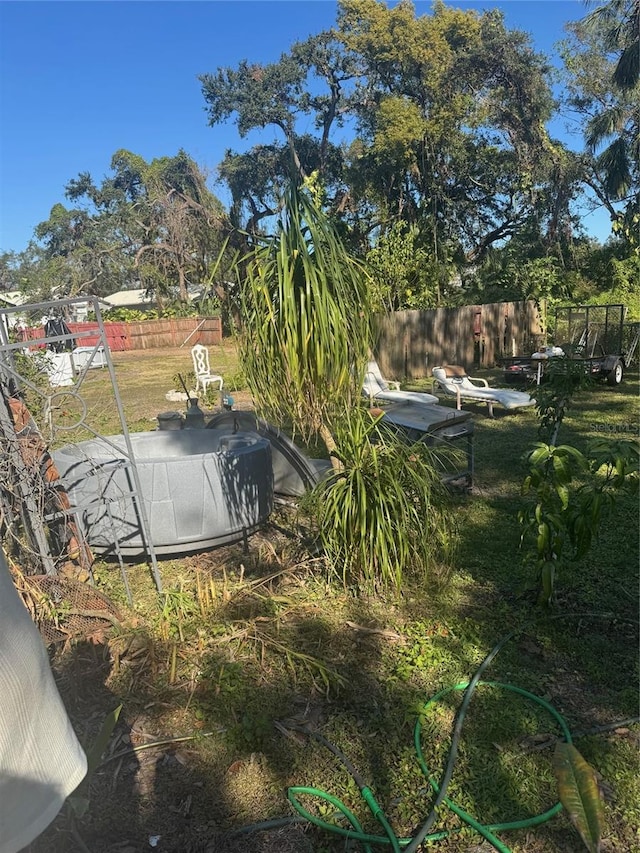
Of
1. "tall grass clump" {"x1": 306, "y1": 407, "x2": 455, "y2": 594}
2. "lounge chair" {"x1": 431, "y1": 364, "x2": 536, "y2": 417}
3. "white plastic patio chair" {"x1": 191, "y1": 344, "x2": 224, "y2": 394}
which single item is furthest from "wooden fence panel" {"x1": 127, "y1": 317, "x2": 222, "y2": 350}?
"tall grass clump" {"x1": 306, "y1": 407, "x2": 455, "y2": 594}

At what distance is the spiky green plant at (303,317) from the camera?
9.30 feet

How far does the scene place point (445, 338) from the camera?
39.9 ft

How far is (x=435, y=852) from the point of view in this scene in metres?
1.77

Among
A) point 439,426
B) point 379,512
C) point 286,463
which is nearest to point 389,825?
point 379,512

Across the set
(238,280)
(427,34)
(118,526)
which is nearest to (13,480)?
(118,526)

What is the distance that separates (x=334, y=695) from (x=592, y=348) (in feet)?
34.9

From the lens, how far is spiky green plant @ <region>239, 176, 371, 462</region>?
2834 millimetres

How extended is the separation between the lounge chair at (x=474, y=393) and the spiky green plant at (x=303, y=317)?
464cm

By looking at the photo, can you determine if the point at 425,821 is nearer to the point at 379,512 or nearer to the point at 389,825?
the point at 389,825

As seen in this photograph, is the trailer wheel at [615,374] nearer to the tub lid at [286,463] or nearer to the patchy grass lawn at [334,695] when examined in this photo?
the patchy grass lawn at [334,695]

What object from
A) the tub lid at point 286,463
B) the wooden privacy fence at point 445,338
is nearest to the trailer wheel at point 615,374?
the wooden privacy fence at point 445,338

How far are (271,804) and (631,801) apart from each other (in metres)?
1.31

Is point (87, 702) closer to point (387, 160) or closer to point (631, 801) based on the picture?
point (631, 801)

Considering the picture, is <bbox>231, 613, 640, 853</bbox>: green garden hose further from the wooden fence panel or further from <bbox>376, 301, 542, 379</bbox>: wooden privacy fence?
the wooden fence panel
